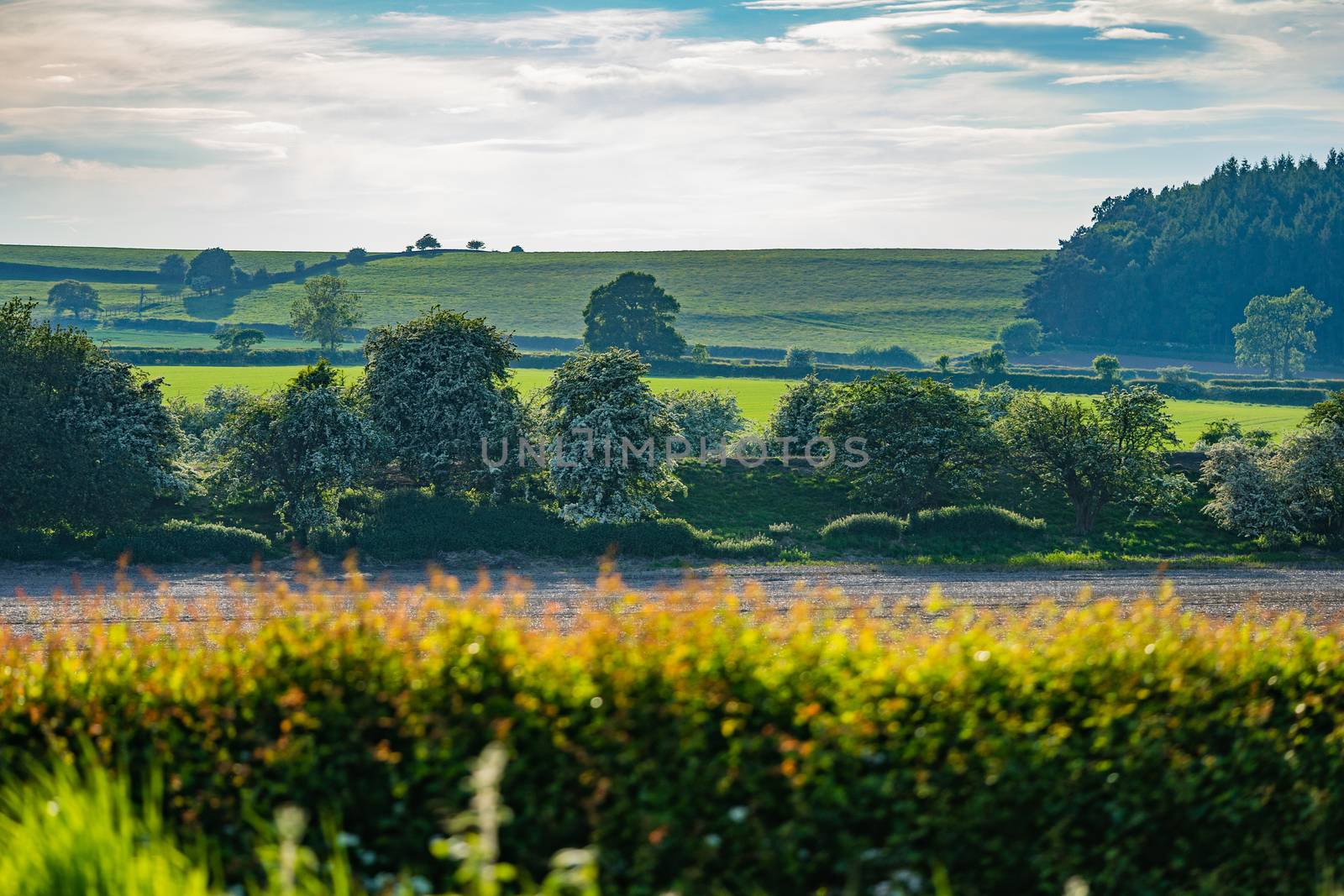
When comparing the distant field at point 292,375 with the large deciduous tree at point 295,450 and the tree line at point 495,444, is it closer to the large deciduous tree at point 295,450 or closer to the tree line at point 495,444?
the tree line at point 495,444

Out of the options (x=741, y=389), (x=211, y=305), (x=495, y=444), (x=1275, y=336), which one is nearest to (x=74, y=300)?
(x=211, y=305)

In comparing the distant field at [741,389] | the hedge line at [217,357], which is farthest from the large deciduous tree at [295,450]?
the hedge line at [217,357]

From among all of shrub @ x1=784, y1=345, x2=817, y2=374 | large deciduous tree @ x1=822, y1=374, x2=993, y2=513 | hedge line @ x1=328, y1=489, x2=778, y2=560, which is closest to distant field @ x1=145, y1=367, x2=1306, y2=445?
Answer: shrub @ x1=784, y1=345, x2=817, y2=374

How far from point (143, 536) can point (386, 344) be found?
37.7 ft

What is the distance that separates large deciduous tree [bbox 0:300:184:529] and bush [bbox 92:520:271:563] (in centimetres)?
166

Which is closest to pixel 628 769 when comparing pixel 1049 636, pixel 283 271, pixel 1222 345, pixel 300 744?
pixel 300 744

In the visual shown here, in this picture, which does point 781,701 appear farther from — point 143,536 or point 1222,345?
point 1222,345

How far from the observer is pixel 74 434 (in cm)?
3900

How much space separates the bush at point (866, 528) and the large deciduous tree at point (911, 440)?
1.98 meters

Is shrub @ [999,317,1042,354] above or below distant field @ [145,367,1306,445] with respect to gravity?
above

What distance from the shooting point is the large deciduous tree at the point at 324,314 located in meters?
134

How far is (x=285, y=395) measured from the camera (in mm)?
41062

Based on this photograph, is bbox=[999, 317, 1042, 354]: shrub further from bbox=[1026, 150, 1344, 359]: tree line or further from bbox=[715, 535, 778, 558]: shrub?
bbox=[715, 535, 778, 558]: shrub

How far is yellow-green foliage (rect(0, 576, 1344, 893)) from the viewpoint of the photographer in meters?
9.02
